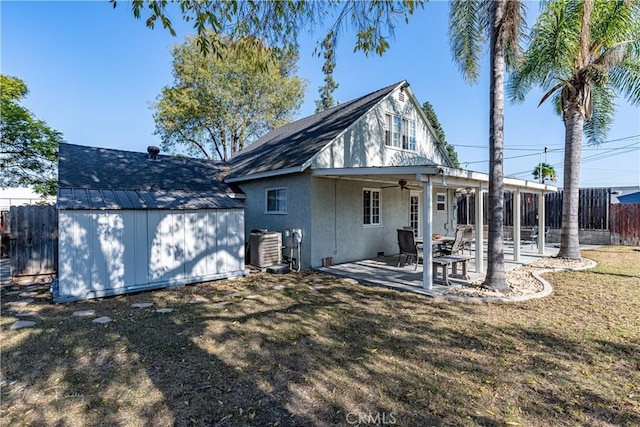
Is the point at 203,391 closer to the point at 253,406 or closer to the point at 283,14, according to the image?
the point at 253,406

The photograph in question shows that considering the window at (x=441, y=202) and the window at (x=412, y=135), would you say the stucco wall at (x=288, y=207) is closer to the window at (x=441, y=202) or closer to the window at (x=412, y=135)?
the window at (x=412, y=135)

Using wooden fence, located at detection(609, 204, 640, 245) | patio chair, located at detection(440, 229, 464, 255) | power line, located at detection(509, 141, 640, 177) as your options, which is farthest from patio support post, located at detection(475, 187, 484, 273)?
A: power line, located at detection(509, 141, 640, 177)

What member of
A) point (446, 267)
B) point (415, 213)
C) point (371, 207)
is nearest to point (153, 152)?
point (371, 207)

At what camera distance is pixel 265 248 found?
9.52 m

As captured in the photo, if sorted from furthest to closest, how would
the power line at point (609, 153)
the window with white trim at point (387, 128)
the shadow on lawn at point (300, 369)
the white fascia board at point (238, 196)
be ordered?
the power line at point (609, 153) < the window with white trim at point (387, 128) < the white fascia board at point (238, 196) < the shadow on lawn at point (300, 369)

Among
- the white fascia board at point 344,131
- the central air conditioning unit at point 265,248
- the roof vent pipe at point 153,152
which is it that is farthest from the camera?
the roof vent pipe at point 153,152

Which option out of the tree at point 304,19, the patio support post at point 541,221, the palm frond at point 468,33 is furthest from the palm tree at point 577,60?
the tree at point 304,19

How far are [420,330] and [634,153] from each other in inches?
1550

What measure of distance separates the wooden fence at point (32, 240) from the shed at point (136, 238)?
3.32 feet

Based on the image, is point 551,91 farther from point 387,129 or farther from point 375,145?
point 375,145

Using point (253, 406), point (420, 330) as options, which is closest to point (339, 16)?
point (420, 330)

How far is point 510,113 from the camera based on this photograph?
12039 mm

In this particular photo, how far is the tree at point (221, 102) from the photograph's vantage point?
24109 millimetres

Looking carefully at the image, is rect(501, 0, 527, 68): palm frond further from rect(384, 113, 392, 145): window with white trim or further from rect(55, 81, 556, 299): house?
rect(384, 113, 392, 145): window with white trim
